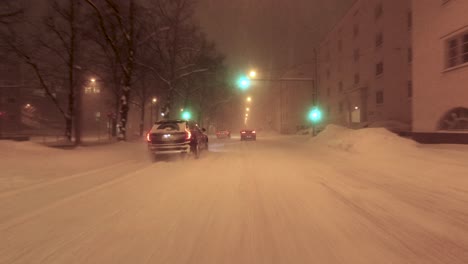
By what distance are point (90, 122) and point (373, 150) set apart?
74.3 meters

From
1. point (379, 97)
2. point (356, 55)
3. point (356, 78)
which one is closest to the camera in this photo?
point (379, 97)

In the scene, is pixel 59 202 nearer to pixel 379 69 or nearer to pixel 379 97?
pixel 379 97

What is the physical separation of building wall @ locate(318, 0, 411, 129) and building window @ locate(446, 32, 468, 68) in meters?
17.2

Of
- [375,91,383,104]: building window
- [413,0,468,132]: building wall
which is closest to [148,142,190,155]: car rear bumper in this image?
[413,0,468,132]: building wall

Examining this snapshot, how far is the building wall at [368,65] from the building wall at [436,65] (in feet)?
50.3

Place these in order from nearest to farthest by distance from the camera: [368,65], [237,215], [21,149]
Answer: [237,215]
[21,149]
[368,65]

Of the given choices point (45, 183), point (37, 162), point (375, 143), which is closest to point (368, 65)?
point (375, 143)

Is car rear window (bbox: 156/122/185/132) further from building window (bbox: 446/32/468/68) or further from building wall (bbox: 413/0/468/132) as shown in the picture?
building window (bbox: 446/32/468/68)

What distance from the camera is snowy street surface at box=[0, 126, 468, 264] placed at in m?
4.31

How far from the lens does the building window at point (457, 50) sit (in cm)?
1602

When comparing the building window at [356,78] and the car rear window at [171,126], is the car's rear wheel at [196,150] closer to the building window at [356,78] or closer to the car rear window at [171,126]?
the car rear window at [171,126]

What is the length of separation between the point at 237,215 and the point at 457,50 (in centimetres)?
1550

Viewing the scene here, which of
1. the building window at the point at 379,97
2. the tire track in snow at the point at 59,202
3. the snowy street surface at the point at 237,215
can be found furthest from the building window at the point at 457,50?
the building window at the point at 379,97

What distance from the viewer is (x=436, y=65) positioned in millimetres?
17812
